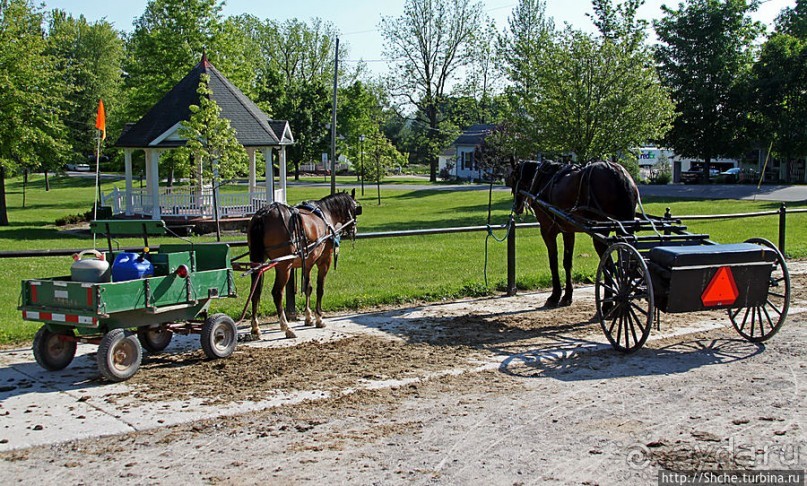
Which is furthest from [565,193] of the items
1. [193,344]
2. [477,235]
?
[477,235]

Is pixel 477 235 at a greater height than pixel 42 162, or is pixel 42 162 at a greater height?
pixel 42 162

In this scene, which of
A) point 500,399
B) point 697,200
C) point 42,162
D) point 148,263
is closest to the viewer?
point 500,399

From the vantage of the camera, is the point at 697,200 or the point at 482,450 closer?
the point at 482,450

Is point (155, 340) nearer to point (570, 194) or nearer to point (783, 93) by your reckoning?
point (570, 194)

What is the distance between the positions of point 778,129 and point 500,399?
1803 inches

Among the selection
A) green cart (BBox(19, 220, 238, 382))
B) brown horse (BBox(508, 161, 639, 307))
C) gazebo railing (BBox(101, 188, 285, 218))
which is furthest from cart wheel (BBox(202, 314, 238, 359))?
gazebo railing (BBox(101, 188, 285, 218))

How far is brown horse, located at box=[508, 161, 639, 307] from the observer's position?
Answer: 10.5 meters

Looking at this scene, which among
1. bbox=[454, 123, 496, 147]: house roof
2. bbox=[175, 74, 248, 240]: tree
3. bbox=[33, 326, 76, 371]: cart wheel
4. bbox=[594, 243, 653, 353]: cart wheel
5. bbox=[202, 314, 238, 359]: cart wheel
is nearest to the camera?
bbox=[33, 326, 76, 371]: cart wheel

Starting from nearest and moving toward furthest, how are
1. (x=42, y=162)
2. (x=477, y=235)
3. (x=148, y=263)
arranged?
(x=148, y=263) → (x=477, y=235) → (x=42, y=162)

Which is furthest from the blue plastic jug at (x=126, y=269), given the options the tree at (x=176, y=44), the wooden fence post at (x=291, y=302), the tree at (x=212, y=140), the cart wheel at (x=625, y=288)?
the tree at (x=176, y=44)

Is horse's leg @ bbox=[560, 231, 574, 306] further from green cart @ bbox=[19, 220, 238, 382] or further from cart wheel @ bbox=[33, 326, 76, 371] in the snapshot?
cart wheel @ bbox=[33, 326, 76, 371]

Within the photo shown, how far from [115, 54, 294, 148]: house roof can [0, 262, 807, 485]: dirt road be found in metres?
23.0

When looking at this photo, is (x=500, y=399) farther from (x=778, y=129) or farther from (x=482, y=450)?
(x=778, y=129)

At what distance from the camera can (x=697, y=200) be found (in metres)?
40.6
